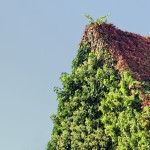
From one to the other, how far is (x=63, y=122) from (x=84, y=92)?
5.88ft

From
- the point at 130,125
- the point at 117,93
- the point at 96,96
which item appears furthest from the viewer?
the point at 96,96

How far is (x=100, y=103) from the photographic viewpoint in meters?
25.8

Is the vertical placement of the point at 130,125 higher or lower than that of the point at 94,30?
lower

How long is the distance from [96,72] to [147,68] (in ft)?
7.77

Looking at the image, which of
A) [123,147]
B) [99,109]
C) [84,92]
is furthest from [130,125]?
[84,92]

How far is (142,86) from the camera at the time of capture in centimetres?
2400

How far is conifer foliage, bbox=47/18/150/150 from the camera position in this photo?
23.0 meters

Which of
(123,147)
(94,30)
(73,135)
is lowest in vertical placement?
(123,147)

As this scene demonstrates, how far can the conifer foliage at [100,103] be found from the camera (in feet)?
75.5

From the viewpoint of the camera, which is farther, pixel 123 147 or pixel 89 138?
pixel 89 138

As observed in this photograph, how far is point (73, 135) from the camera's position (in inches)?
1037

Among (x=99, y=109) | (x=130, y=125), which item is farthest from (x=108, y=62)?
(x=130, y=125)

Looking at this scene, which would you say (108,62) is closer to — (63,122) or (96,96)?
(96,96)

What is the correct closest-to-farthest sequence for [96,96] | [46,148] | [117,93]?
1. [117,93]
2. [96,96]
3. [46,148]
